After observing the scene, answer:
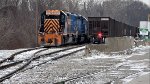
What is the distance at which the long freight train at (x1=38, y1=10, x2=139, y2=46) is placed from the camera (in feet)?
126

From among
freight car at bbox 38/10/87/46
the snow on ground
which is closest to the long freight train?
freight car at bbox 38/10/87/46

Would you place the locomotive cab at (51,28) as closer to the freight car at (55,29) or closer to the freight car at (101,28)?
the freight car at (55,29)

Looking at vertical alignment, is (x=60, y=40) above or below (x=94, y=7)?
below

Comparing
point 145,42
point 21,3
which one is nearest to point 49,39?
point 145,42

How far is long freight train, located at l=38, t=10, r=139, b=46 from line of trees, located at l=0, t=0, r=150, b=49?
4989 millimetres

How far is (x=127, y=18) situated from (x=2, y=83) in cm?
12539

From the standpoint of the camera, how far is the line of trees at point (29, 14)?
44.4 meters

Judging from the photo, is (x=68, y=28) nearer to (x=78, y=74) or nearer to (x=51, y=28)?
(x=51, y=28)

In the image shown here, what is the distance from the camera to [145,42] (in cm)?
4534

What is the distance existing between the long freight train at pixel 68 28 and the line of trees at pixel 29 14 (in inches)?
196

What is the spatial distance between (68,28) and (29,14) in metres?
25.2

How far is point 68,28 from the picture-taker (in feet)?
136

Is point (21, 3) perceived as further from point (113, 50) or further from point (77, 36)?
point (113, 50)

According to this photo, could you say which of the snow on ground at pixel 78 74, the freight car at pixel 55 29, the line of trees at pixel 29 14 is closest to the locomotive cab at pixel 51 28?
the freight car at pixel 55 29
